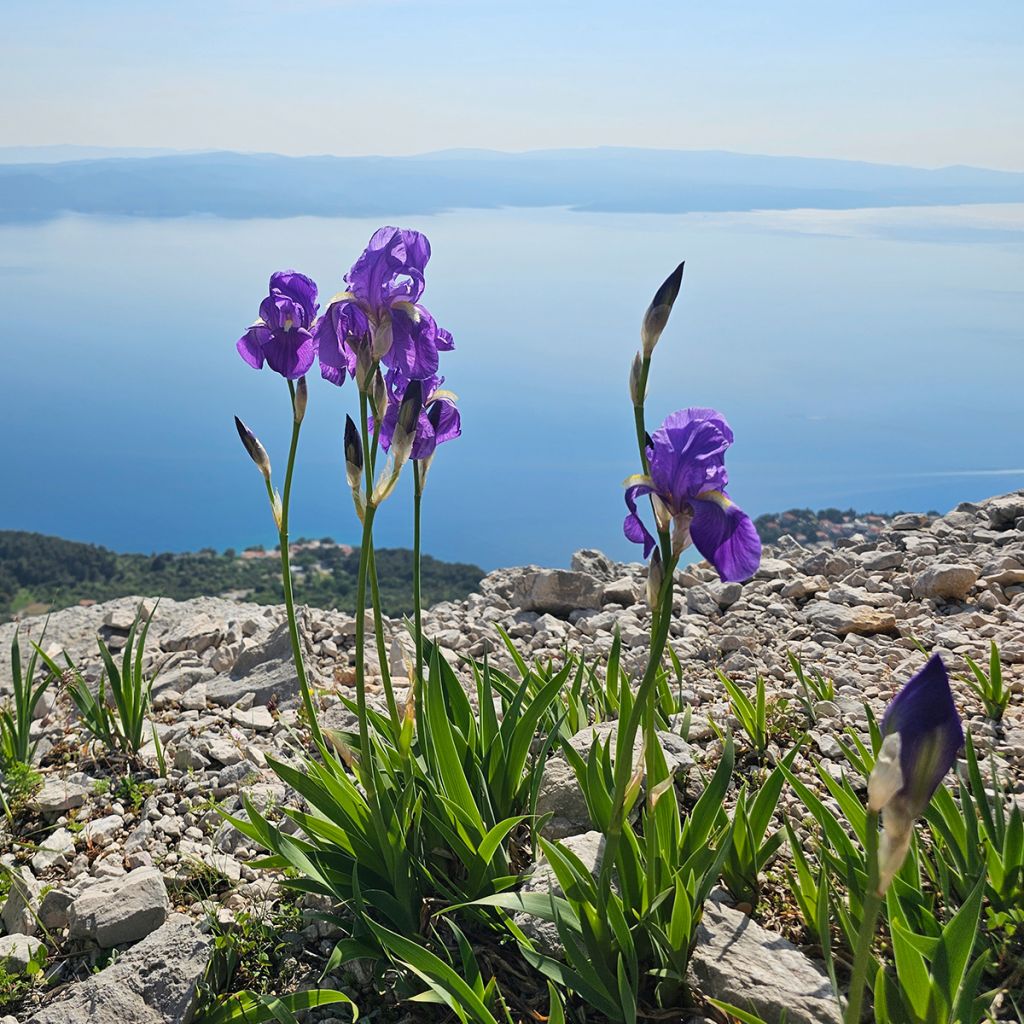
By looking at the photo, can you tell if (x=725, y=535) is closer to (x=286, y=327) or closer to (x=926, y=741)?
(x=926, y=741)

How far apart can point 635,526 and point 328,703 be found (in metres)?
2.90

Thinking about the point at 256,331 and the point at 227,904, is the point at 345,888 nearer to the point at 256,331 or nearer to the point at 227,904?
the point at 227,904

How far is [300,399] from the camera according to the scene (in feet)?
10.0

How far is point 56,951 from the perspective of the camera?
3193mm

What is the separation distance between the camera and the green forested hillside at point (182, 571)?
12.2 meters

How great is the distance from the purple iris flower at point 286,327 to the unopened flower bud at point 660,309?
1196mm

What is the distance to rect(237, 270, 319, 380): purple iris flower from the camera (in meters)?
2.95

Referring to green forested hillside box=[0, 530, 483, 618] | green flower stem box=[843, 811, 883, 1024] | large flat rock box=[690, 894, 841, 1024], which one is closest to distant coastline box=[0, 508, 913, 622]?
green forested hillside box=[0, 530, 483, 618]

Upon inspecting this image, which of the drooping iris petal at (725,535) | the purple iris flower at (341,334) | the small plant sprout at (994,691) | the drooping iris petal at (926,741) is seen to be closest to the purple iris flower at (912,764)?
the drooping iris petal at (926,741)

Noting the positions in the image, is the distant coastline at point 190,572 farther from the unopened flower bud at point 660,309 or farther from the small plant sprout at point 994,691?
the unopened flower bud at point 660,309

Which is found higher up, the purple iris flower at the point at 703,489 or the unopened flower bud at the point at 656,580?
the purple iris flower at the point at 703,489

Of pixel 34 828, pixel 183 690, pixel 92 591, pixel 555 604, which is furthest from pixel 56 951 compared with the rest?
pixel 92 591

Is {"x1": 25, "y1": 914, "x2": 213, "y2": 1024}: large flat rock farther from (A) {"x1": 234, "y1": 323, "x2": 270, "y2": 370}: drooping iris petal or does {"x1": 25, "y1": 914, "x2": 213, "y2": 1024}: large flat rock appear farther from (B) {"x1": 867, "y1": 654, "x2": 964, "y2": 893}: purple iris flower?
(B) {"x1": 867, "y1": 654, "x2": 964, "y2": 893}: purple iris flower

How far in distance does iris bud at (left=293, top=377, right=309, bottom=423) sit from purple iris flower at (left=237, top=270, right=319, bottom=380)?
0.04m
